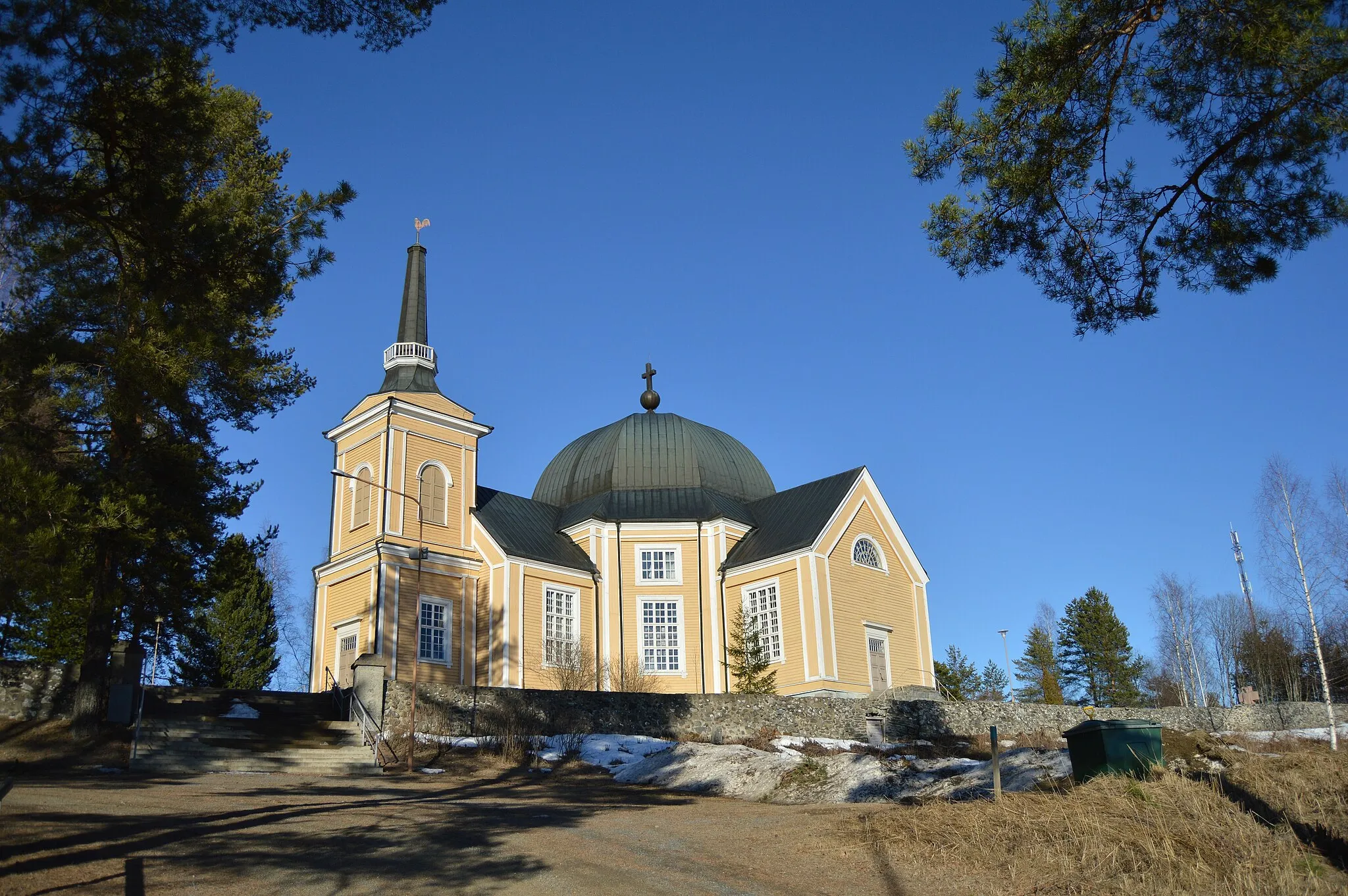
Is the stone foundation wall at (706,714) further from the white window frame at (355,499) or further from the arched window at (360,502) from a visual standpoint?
the arched window at (360,502)

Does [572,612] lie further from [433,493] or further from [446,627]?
[433,493]

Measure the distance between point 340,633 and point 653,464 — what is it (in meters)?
12.0

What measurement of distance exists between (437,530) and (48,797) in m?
20.5

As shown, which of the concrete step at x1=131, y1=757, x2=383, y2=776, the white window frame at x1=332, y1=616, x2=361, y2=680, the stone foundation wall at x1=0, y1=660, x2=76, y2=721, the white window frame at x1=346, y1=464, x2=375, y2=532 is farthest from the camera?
the white window frame at x1=346, y1=464, x2=375, y2=532

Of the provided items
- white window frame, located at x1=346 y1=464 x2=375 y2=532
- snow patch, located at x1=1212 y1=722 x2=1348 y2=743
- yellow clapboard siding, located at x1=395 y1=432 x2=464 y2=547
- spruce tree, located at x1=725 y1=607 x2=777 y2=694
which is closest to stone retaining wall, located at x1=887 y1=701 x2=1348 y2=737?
snow patch, located at x1=1212 y1=722 x2=1348 y2=743

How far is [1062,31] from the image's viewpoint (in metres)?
9.05

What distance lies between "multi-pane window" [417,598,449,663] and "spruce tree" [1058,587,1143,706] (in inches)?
1411

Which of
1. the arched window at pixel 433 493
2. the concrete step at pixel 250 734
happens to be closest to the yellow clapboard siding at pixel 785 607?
the arched window at pixel 433 493

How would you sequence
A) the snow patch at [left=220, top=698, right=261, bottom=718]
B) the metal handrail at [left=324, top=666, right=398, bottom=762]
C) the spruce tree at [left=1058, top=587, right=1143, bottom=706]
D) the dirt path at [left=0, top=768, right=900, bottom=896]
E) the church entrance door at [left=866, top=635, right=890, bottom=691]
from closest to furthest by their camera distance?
1. the dirt path at [left=0, top=768, right=900, bottom=896]
2. the metal handrail at [left=324, top=666, right=398, bottom=762]
3. the snow patch at [left=220, top=698, right=261, bottom=718]
4. the church entrance door at [left=866, top=635, right=890, bottom=691]
5. the spruce tree at [left=1058, top=587, right=1143, bottom=706]

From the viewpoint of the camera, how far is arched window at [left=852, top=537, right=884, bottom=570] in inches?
1314

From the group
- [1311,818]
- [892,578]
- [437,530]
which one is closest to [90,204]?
[1311,818]

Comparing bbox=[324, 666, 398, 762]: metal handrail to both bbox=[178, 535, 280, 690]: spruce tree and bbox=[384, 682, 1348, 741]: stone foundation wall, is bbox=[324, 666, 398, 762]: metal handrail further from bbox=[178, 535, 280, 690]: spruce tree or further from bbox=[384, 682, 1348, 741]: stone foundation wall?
bbox=[178, 535, 280, 690]: spruce tree

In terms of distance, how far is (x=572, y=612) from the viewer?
33031 mm

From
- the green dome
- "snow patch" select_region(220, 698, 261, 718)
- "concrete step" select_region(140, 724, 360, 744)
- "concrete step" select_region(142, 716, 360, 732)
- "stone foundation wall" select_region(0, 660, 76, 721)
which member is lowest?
"concrete step" select_region(140, 724, 360, 744)
